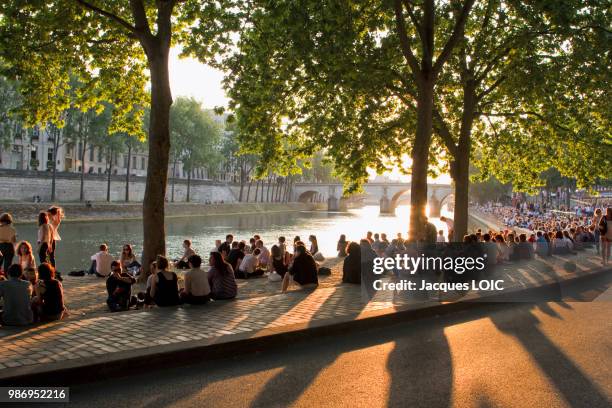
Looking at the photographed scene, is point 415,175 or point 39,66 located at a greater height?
point 39,66

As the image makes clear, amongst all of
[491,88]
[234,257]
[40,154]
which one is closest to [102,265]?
[234,257]

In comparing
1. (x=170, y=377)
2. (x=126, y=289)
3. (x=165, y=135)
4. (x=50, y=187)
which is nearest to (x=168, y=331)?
(x=170, y=377)

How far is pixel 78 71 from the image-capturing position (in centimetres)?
1591

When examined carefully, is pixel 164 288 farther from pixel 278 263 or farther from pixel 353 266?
pixel 278 263

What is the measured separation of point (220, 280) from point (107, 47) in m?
9.12

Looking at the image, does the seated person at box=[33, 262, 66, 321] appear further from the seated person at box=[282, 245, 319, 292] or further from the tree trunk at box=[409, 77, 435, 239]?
the tree trunk at box=[409, 77, 435, 239]

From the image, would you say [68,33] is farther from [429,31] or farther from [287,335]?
[287,335]

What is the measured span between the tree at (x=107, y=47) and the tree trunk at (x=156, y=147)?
0.02 meters

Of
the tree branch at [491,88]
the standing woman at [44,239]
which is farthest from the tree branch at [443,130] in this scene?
the standing woman at [44,239]

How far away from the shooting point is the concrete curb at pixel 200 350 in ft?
18.6

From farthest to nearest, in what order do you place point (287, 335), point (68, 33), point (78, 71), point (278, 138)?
point (278, 138) < point (78, 71) < point (68, 33) < point (287, 335)

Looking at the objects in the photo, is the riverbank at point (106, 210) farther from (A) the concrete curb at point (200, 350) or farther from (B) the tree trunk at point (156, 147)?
(A) the concrete curb at point (200, 350)

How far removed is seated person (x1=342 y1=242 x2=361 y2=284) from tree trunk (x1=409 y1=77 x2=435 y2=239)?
1.35 meters

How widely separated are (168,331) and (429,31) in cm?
948
